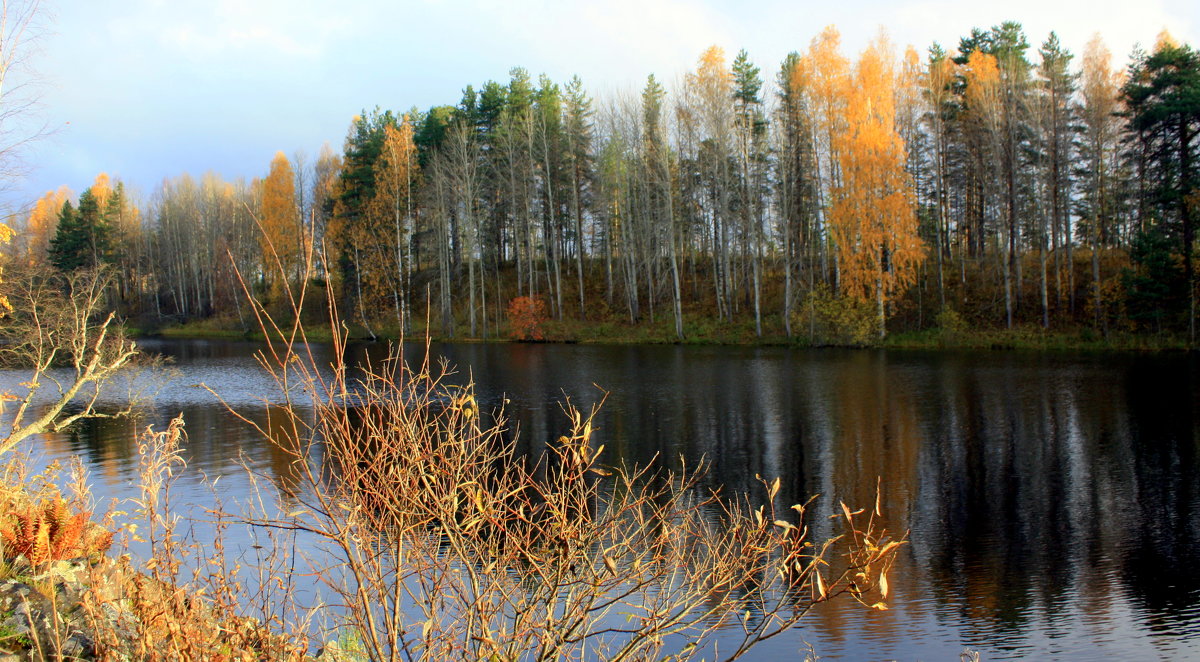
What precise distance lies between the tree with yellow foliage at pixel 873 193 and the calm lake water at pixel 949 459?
5.61m

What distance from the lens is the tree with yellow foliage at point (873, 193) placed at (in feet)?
99.6

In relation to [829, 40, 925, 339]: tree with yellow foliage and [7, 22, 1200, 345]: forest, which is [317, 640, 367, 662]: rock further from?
[829, 40, 925, 339]: tree with yellow foliage

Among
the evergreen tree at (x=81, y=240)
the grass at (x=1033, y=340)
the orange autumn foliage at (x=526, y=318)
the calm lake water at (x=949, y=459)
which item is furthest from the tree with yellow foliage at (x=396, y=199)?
the grass at (x=1033, y=340)

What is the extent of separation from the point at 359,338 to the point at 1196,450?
3855 centimetres

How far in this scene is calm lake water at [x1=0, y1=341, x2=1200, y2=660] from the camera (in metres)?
6.47

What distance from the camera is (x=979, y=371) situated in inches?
884

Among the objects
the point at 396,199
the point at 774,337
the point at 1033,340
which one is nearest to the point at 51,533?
the point at 774,337

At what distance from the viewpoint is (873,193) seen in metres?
30.7

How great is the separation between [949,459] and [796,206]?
2600 centimetres

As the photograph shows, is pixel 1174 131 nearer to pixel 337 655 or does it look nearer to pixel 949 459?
pixel 949 459

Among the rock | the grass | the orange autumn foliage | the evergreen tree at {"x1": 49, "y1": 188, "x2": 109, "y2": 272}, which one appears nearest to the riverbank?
the grass

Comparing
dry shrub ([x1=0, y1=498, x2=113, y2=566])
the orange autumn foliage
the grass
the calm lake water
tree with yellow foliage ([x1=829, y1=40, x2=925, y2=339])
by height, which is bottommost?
the calm lake water

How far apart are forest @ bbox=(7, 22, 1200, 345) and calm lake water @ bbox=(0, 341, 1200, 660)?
5790mm

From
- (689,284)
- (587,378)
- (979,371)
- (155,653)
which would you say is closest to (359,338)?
(689,284)
